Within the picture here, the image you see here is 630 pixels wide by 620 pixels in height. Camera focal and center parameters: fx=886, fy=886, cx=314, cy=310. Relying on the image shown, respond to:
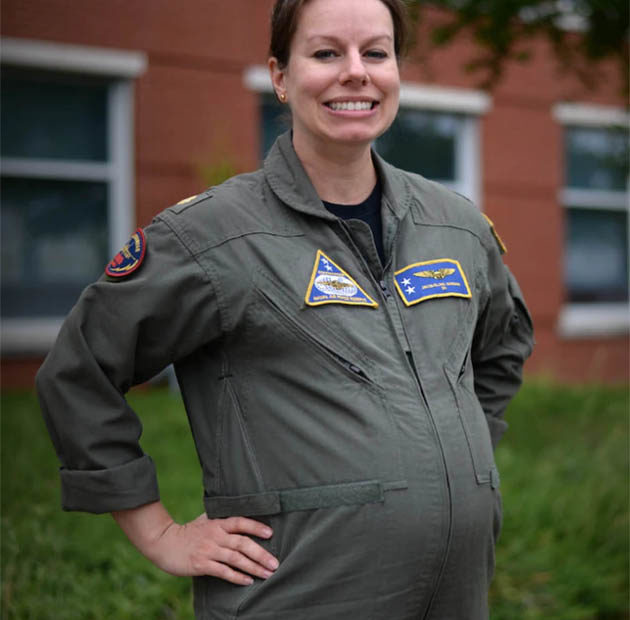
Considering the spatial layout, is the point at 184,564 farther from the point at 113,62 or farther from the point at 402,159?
the point at 402,159

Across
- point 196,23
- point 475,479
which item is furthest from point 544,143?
point 475,479

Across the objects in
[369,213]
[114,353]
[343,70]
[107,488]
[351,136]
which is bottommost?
[107,488]

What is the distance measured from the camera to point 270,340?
1.63 metres

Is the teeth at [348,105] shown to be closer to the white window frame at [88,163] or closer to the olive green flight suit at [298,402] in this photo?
the olive green flight suit at [298,402]

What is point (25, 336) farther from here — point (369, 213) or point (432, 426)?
point (432, 426)

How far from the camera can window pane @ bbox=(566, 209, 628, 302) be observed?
9.49 metres

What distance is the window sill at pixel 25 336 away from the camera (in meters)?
6.57

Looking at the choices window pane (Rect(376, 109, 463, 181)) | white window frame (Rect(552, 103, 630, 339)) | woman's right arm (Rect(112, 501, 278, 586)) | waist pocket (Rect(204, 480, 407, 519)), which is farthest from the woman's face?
white window frame (Rect(552, 103, 630, 339))

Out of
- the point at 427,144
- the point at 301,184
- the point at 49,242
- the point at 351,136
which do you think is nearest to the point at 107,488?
the point at 301,184

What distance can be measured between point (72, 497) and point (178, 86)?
19.3 ft

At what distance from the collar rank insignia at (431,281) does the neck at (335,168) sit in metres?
0.20

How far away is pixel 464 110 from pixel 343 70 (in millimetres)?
7085

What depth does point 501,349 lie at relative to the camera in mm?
2191

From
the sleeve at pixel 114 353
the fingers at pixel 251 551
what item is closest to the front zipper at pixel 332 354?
the sleeve at pixel 114 353
